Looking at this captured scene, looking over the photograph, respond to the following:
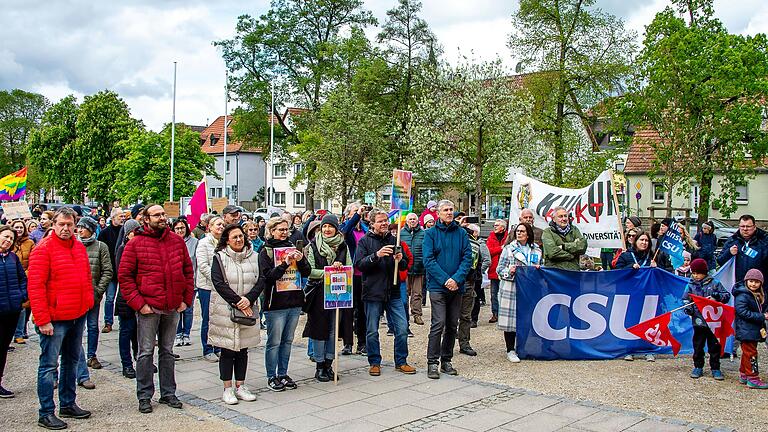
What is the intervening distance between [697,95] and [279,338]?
21440 millimetres

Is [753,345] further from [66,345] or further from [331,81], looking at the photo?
[331,81]

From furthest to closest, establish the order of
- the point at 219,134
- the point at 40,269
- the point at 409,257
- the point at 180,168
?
the point at 219,134 → the point at 180,168 → the point at 409,257 → the point at 40,269

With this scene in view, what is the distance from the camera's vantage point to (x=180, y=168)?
42.4 meters

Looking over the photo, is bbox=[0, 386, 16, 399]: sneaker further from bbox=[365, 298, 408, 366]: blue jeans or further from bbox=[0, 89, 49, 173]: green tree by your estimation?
bbox=[0, 89, 49, 173]: green tree

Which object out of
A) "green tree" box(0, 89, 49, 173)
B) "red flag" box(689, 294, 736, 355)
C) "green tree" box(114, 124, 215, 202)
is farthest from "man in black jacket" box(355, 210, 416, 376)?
"green tree" box(0, 89, 49, 173)

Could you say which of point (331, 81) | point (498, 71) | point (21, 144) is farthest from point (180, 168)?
point (21, 144)

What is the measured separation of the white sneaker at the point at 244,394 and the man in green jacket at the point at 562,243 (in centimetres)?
467

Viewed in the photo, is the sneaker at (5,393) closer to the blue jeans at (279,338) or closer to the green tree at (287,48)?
the blue jeans at (279,338)

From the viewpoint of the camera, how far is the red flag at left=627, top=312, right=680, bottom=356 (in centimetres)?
942

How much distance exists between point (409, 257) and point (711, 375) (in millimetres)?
4978

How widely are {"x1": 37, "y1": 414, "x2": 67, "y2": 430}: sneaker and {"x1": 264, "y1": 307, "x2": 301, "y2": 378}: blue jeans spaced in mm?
2233

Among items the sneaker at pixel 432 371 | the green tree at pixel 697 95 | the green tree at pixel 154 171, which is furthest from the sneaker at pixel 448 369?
the green tree at pixel 154 171

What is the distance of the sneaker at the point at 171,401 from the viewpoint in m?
7.36

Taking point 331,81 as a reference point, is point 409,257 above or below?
below
